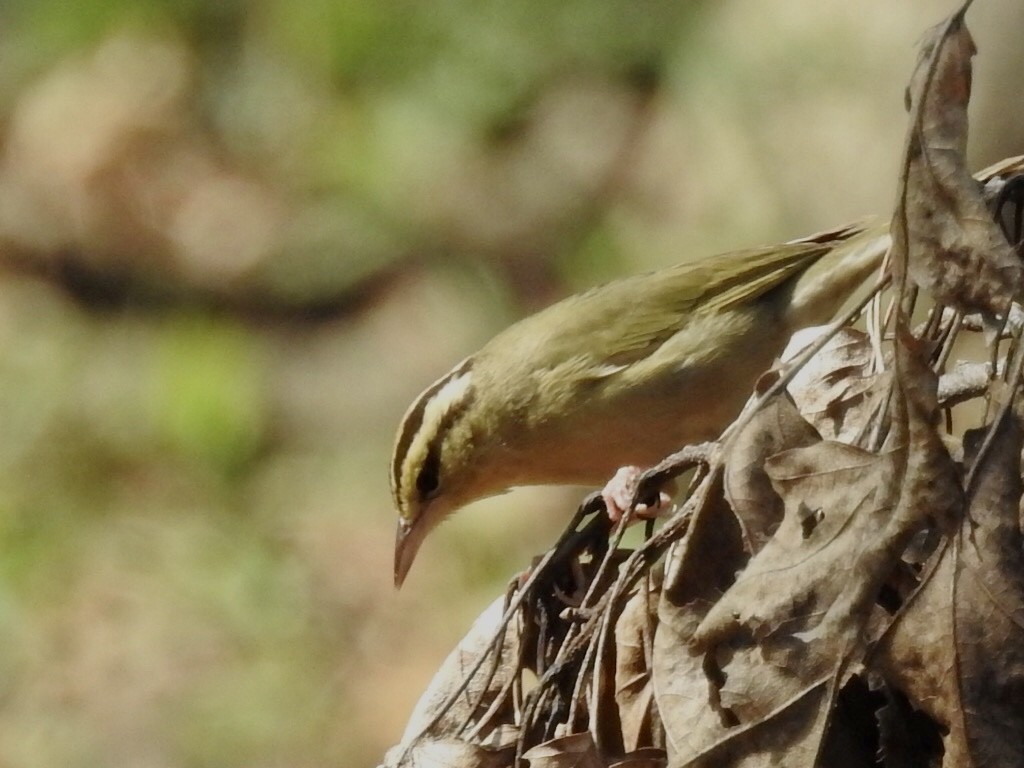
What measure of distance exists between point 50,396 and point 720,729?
6930mm

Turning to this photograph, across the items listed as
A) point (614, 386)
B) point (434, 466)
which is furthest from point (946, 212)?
point (434, 466)

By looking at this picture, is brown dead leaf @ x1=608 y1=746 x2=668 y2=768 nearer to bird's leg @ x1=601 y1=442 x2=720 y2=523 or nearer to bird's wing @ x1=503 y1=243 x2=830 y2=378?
bird's leg @ x1=601 y1=442 x2=720 y2=523

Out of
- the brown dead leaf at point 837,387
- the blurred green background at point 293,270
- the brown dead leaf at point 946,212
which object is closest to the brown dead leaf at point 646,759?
the brown dead leaf at point 837,387

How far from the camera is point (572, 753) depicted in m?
1.97

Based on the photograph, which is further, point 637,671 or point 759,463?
point 637,671

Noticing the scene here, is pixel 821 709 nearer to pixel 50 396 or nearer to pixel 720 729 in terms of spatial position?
pixel 720 729

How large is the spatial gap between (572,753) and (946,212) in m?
0.81

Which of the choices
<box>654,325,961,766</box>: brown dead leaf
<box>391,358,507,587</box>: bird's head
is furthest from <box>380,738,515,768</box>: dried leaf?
<box>391,358,507,587</box>: bird's head

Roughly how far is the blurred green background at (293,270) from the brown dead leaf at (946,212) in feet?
14.5

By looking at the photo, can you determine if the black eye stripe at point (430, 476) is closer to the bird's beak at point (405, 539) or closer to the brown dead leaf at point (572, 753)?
the bird's beak at point (405, 539)

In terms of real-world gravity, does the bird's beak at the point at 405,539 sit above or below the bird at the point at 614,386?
below

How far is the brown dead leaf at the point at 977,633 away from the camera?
158cm

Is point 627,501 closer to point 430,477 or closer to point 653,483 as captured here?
point 653,483

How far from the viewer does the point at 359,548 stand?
7.30m
